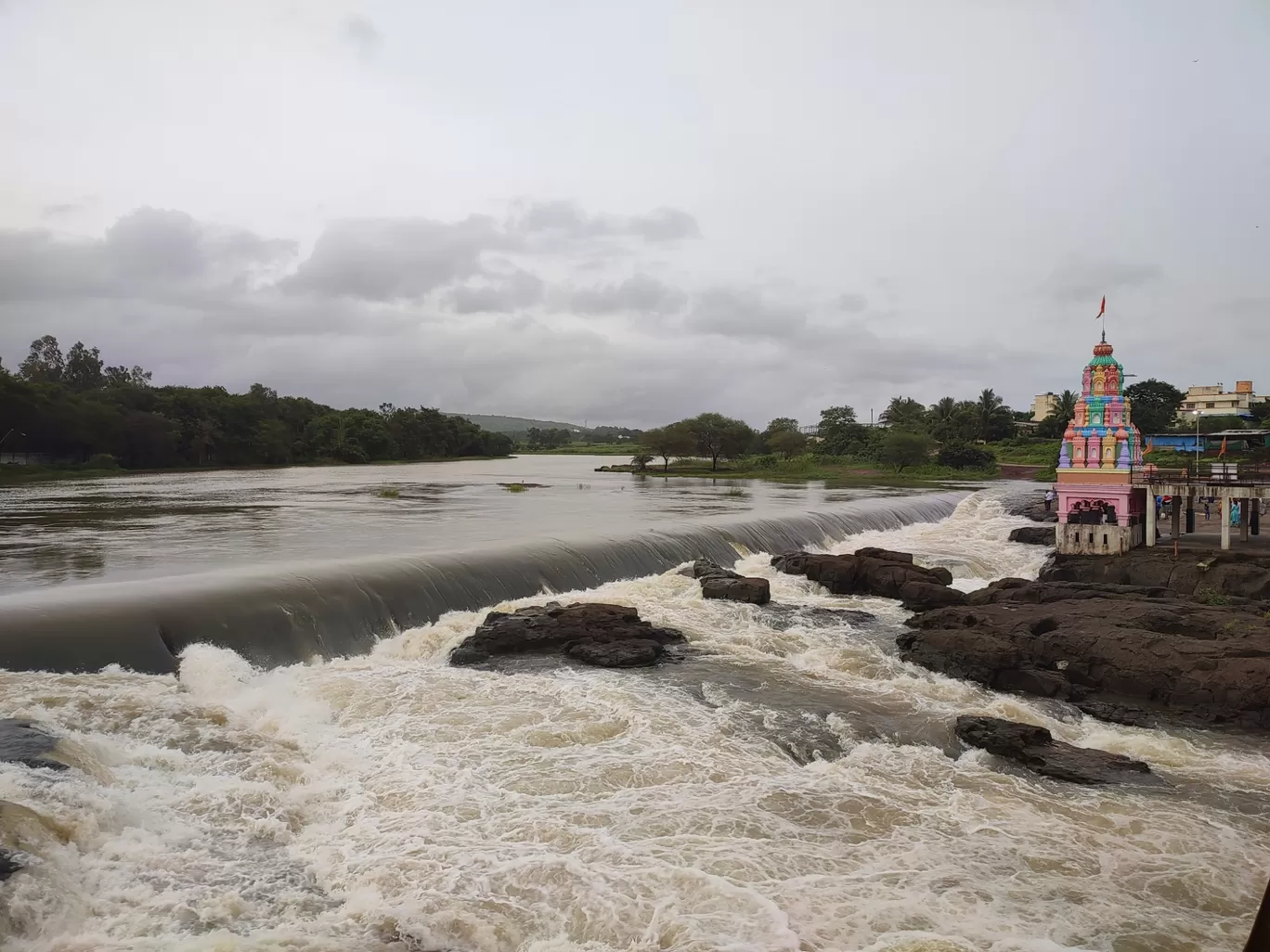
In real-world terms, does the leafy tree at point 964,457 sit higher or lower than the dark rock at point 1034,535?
higher

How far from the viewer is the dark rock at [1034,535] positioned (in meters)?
27.2

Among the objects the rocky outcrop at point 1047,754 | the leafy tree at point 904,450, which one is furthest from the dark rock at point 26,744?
the leafy tree at point 904,450

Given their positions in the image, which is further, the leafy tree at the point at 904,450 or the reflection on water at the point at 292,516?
the leafy tree at the point at 904,450

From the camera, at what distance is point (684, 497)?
43.8 m

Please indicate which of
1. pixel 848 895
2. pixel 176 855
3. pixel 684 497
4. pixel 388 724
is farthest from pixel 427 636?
pixel 684 497

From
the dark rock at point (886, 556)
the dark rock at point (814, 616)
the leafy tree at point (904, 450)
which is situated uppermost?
the leafy tree at point (904, 450)

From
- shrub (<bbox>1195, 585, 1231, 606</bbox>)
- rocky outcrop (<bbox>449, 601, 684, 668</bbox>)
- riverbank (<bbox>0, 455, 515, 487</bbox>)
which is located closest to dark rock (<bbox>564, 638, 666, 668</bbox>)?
rocky outcrop (<bbox>449, 601, 684, 668</bbox>)

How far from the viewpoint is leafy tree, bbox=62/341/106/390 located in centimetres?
9669

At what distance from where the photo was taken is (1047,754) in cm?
920

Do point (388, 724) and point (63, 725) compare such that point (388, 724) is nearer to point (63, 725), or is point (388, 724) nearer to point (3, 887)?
point (63, 725)

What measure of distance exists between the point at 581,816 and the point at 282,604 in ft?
26.4

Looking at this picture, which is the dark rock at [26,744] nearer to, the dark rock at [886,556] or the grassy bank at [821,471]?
the dark rock at [886,556]

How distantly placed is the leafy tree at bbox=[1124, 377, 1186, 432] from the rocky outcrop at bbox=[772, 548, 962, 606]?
62513 mm

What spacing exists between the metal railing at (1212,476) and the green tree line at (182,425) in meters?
64.8
